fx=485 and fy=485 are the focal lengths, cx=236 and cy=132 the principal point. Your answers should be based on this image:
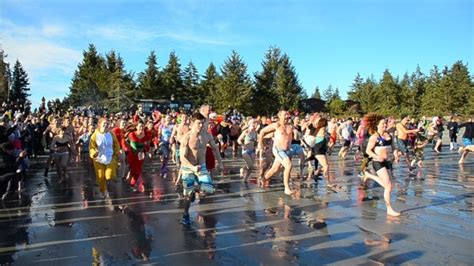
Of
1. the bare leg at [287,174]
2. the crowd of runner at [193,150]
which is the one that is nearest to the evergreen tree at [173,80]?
the crowd of runner at [193,150]

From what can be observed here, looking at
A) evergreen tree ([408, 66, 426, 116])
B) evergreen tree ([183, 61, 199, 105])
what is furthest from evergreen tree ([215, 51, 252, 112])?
evergreen tree ([408, 66, 426, 116])

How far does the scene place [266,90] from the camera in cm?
5822

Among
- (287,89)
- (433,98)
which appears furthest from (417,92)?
(287,89)

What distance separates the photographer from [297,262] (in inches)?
216

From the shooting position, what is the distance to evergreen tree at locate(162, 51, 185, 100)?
211 ft

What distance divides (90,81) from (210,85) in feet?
57.3

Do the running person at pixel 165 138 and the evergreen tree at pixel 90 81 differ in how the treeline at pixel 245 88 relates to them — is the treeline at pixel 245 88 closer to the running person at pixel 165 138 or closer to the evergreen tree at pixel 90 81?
the evergreen tree at pixel 90 81

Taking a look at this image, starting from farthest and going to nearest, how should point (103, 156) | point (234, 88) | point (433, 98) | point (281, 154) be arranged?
1. point (433, 98)
2. point (234, 88)
3. point (281, 154)
4. point (103, 156)

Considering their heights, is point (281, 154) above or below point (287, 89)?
below

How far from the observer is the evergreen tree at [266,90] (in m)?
58.0

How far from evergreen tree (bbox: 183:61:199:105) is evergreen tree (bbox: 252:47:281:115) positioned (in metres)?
9.17

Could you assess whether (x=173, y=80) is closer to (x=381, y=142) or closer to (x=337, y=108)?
(x=337, y=108)

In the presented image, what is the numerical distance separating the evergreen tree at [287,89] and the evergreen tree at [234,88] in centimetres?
378

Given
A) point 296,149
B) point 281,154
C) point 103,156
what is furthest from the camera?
point 296,149
